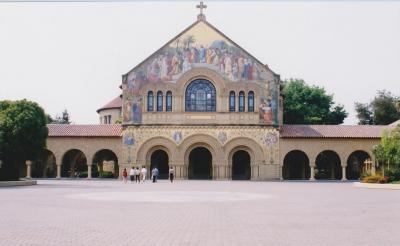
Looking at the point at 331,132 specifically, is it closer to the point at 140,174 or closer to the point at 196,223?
the point at 140,174

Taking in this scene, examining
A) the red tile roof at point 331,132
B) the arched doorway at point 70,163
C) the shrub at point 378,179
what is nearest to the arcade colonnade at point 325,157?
the red tile roof at point 331,132

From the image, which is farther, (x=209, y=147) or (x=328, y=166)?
(x=328, y=166)

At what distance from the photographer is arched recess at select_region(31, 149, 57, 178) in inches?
2392

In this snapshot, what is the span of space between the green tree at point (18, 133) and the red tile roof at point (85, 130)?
12362 millimetres

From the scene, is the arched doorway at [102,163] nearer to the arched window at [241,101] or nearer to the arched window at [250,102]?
the arched window at [241,101]

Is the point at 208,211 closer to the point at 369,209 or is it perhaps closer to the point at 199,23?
the point at 369,209

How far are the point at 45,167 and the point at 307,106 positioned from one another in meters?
33.9

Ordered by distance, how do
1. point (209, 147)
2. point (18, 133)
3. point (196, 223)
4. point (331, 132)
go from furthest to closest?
point (331, 132) < point (209, 147) < point (18, 133) < point (196, 223)

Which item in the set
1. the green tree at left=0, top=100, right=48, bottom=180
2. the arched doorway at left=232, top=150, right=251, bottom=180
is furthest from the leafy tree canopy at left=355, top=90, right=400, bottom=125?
the green tree at left=0, top=100, right=48, bottom=180

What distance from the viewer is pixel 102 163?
217 ft

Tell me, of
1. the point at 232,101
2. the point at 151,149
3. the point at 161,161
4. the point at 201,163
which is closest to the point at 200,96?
the point at 232,101

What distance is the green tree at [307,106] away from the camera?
250 feet

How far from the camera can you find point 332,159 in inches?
2464

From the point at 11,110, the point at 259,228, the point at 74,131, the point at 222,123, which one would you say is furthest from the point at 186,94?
the point at 259,228
